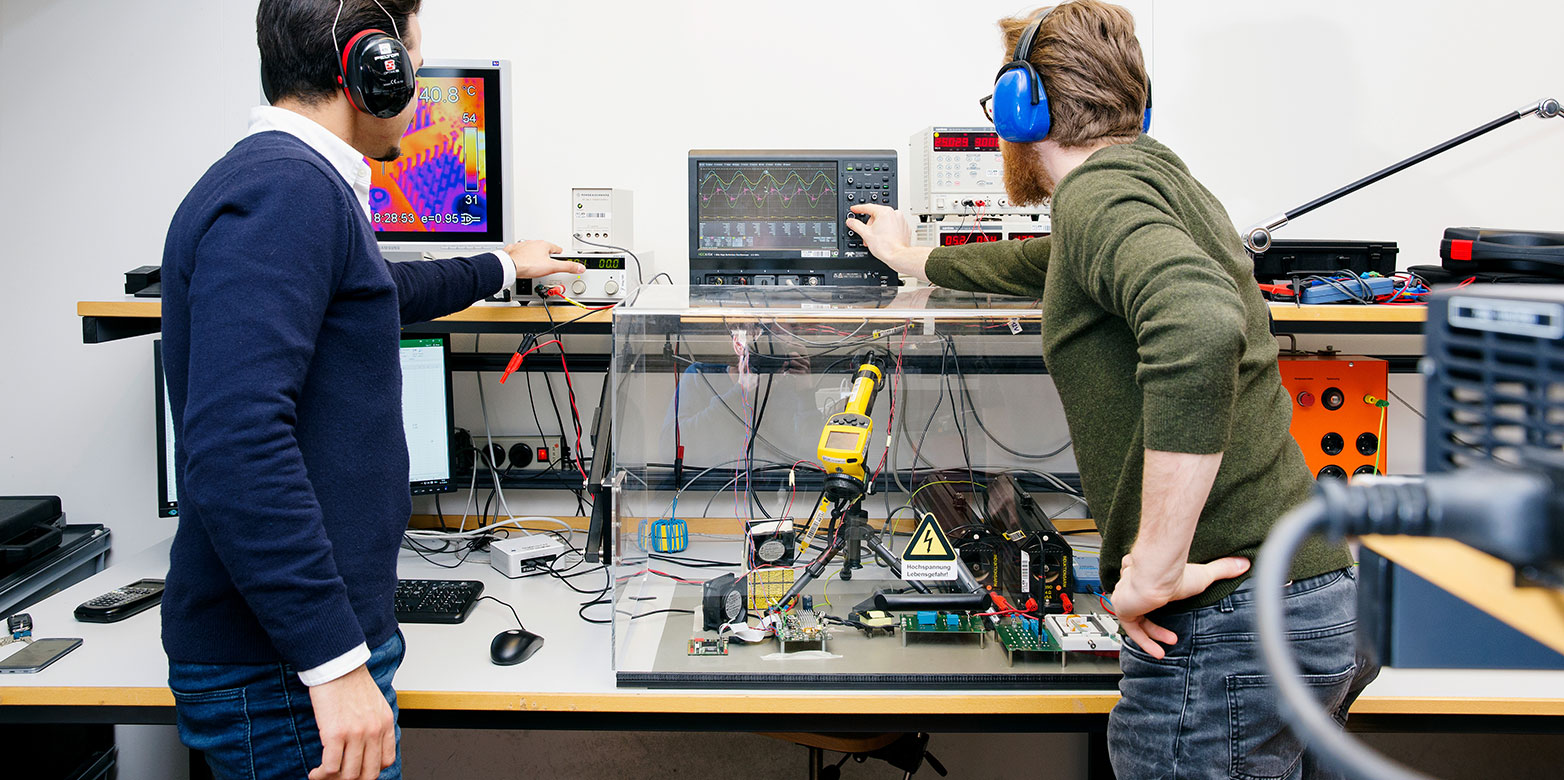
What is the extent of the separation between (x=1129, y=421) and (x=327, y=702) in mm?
964

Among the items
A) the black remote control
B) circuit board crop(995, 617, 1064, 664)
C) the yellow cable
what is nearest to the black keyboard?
the black remote control

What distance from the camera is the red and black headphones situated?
110 centimetres

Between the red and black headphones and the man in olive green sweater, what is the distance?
2.49ft

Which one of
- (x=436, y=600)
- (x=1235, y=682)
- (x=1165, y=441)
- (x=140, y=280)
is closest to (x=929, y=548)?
(x=1235, y=682)

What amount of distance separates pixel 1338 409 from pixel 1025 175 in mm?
1117

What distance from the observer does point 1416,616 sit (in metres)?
0.47

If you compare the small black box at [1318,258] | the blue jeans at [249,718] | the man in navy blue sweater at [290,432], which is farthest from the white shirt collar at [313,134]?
the small black box at [1318,258]

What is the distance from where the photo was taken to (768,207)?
1.91m

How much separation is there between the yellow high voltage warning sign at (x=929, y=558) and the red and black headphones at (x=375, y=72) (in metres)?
1.11

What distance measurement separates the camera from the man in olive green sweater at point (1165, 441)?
99cm

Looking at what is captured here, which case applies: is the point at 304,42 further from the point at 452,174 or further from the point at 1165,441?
the point at 1165,441

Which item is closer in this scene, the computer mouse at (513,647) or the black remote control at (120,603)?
the computer mouse at (513,647)

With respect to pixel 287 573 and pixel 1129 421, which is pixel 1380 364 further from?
pixel 287 573

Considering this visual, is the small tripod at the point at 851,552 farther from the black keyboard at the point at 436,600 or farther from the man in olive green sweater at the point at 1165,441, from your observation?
the black keyboard at the point at 436,600
